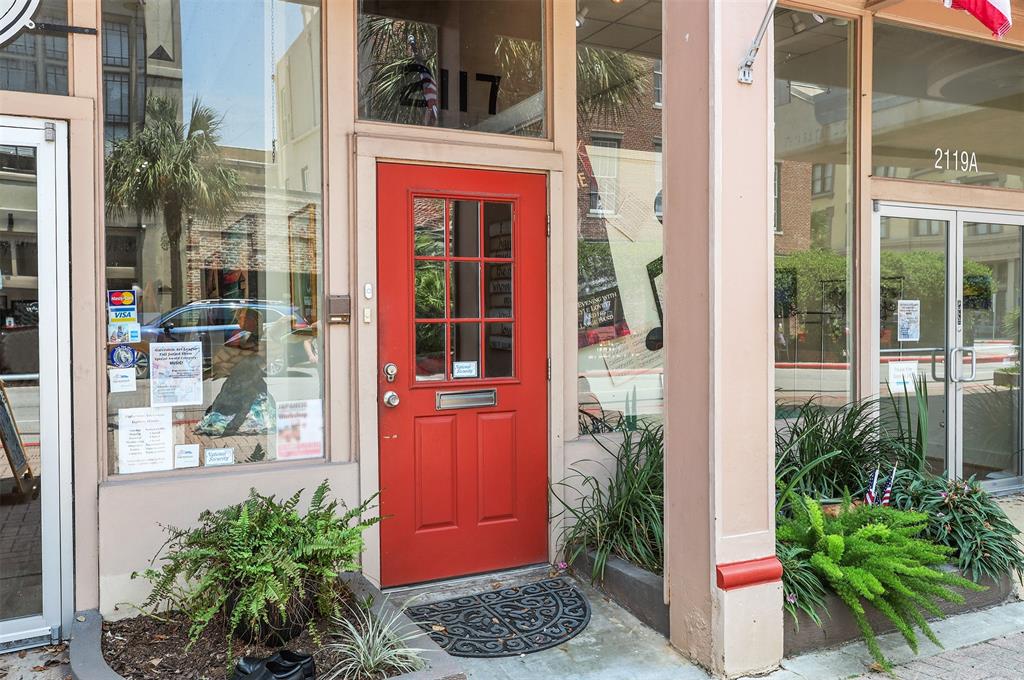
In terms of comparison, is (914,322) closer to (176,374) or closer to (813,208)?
(813,208)

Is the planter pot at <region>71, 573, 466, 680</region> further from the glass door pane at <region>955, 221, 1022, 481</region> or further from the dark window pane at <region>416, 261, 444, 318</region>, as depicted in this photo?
the glass door pane at <region>955, 221, 1022, 481</region>

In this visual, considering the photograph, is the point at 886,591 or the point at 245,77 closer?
the point at 886,591

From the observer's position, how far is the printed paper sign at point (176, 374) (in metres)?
3.69

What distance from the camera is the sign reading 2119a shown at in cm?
337

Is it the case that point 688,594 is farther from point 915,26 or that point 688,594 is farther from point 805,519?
point 915,26

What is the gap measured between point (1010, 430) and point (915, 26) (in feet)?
10.9

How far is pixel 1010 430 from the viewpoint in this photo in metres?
6.32

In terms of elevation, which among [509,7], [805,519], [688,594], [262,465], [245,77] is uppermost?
[509,7]

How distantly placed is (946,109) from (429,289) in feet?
14.7

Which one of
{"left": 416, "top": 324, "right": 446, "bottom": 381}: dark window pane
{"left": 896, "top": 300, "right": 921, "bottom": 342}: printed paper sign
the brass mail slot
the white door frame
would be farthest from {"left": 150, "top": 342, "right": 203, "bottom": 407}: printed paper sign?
{"left": 896, "top": 300, "right": 921, "bottom": 342}: printed paper sign

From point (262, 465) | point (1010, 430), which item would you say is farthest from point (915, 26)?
point (262, 465)

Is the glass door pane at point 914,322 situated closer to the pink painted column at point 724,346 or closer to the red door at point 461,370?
the pink painted column at point 724,346

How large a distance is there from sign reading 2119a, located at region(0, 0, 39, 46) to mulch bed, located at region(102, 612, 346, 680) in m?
2.63

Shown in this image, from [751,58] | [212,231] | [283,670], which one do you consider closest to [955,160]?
[751,58]
